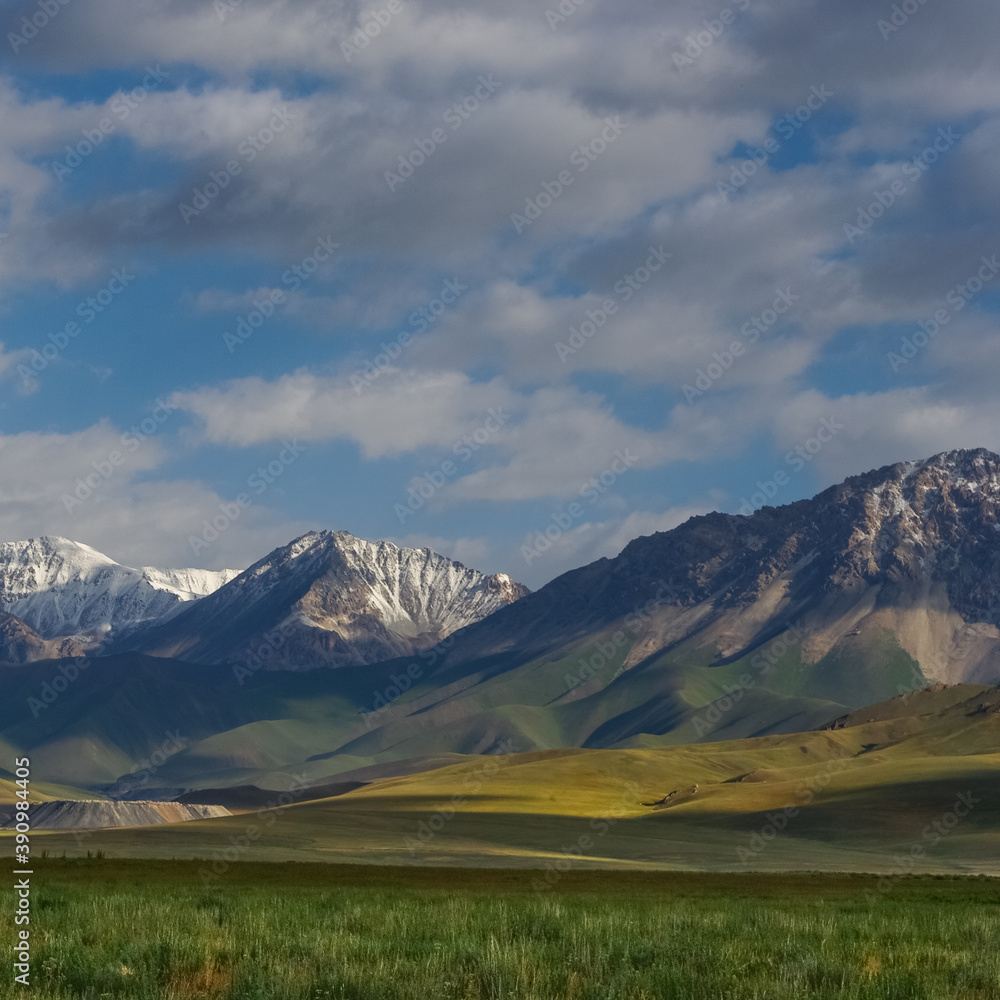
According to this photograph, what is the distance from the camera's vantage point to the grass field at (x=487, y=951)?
77.3 ft

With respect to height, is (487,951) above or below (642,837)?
above

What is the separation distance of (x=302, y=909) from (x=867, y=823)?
6079 inches

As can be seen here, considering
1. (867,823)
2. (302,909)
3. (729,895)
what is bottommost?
(867,823)

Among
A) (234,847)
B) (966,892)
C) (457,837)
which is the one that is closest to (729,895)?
(966,892)

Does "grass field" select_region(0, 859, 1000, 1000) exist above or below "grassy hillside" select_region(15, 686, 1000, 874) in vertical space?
above

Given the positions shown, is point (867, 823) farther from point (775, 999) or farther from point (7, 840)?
point (775, 999)

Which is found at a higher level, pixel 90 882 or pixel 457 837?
pixel 90 882

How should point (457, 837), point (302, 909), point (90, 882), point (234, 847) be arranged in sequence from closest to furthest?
point (302, 909) → point (90, 882) → point (234, 847) → point (457, 837)

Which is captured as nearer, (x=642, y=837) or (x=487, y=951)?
(x=487, y=951)

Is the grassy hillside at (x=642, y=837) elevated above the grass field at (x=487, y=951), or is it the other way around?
the grass field at (x=487, y=951)

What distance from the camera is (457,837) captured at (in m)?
155

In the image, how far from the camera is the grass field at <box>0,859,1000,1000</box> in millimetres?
23547

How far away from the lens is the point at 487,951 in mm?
27219

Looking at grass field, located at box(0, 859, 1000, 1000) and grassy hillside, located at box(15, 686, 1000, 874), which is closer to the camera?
grass field, located at box(0, 859, 1000, 1000)
